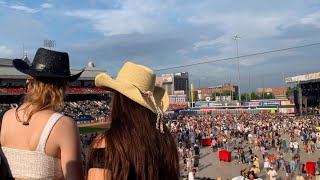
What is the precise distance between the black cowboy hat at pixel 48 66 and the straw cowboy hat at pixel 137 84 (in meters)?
0.35

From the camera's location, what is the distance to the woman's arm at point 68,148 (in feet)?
7.41

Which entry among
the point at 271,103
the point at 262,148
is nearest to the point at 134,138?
the point at 262,148

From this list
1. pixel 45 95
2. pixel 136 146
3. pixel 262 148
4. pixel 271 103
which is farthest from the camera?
pixel 271 103

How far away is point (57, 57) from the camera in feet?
8.58

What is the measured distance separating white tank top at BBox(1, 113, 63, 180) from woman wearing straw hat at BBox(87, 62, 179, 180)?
1.30ft

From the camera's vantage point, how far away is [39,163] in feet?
7.55

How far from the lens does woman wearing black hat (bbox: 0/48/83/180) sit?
227 cm

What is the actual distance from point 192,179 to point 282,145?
15525 mm

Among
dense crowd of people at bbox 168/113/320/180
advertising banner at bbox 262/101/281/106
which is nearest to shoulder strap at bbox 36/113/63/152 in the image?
dense crowd of people at bbox 168/113/320/180

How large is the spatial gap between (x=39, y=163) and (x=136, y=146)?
0.67 meters

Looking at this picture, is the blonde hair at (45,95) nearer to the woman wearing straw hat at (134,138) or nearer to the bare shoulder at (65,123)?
the bare shoulder at (65,123)

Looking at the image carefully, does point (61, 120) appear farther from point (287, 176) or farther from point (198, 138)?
point (198, 138)

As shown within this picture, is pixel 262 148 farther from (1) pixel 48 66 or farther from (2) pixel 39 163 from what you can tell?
(2) pixel 39 163

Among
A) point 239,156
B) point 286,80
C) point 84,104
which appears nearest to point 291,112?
point 286,80
